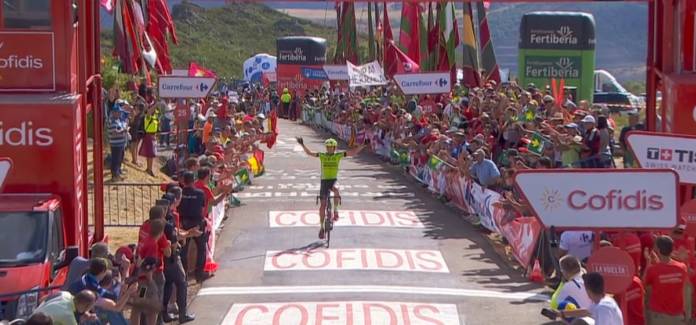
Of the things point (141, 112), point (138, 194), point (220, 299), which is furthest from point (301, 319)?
point (141, 112)

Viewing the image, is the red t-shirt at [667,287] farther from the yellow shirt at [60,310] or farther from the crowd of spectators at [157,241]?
the yellow shirt at [60,310]

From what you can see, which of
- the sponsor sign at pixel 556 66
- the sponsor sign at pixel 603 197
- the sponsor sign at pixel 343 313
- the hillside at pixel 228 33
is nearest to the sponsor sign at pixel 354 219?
the sponsor sign at pixel 343 313

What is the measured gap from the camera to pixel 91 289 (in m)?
11.3

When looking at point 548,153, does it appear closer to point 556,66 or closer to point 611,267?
point 611,267

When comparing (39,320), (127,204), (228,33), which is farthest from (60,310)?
(228,33)

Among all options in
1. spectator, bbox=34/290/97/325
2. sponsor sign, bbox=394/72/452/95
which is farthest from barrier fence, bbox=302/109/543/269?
spectator, bbox=34/290/97/325

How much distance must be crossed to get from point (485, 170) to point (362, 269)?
396cm

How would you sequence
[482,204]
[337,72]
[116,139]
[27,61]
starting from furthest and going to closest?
1. [337,72]
2. [116,139]
3. [482,204]
4. [27,61]

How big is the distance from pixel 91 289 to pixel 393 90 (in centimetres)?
2826

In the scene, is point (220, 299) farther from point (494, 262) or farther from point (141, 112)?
point (141, 112)

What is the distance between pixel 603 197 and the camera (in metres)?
10.8

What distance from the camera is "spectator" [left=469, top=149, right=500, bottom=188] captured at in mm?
20688

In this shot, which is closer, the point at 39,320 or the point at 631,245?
the point at 39,320

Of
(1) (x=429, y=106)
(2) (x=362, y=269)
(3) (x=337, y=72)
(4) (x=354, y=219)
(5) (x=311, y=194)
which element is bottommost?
(2) (x=362, y=269)
